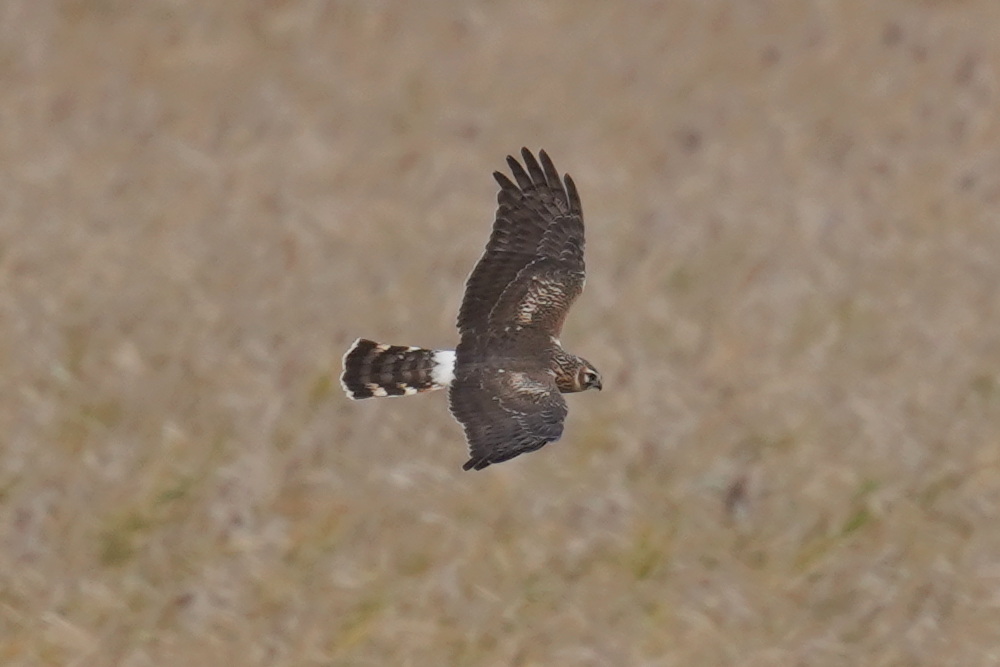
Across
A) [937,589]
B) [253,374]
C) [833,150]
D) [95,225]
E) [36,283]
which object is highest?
[833,150]

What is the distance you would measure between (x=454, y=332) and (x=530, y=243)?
1944 mm

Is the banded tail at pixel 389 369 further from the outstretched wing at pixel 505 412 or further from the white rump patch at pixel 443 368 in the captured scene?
the outstretched wing at pixel 505 412

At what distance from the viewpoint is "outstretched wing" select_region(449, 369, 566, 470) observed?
6.90 meters

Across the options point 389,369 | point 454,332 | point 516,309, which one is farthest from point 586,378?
point 454,332

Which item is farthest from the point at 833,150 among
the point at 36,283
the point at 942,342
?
the point at 36,283

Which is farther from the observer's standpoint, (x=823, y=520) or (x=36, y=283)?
(x=36, y=283)

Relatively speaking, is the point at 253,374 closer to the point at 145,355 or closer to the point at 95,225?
the point at 145,355

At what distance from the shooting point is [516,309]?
8.09 metres

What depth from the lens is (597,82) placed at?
1438 cm

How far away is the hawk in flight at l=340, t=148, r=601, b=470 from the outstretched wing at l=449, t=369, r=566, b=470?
0.31 feet

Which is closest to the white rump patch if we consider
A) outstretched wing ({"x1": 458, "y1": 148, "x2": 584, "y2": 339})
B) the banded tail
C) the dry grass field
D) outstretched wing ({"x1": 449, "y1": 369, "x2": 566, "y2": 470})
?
the banded tail

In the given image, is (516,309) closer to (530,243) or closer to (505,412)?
(530,243)

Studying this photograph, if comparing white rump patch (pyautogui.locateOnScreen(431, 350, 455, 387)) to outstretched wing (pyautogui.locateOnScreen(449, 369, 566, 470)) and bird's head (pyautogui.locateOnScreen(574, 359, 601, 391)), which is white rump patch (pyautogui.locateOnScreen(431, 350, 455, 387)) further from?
bird's head (pyautogui.locateOnScreen(574, 359, 601, 391))

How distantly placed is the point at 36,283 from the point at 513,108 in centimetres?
481
